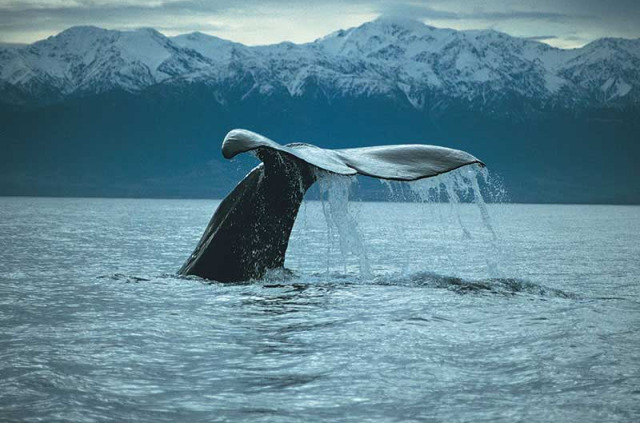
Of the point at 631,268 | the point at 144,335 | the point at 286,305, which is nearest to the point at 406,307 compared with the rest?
the point at 286,305

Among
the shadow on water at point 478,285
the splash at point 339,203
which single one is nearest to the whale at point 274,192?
the splash at point 339,203

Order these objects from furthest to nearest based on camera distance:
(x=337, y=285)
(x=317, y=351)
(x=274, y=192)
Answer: (x=337, y=285)
(x=274, y=192)
(x=317, y=351)

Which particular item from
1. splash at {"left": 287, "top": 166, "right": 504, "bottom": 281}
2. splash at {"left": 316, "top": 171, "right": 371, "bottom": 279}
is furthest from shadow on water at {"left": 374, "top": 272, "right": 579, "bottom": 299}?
splash at {"left": 316, "top": 171, "right": 371, "bottom": 279}

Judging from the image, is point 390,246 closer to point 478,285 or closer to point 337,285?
point 337,285

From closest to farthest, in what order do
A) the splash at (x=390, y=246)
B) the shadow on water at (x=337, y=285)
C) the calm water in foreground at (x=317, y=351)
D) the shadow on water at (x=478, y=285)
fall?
1. the calm water in foreground at (x=317, y=351)
2. the splash at (x=390, y=246)
3. the shadow on water at (x=337, y=285)
4. the shadow on water at (x=478, y=285)

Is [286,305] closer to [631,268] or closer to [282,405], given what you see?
[282,405]

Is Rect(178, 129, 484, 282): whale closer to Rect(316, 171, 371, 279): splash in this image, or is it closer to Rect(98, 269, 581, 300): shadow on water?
Rect(316, 171, 371, 279): splash

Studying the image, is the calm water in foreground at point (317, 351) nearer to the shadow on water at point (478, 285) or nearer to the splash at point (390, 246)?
the shadow on water at point (478, 285)

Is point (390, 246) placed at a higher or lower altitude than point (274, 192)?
lower

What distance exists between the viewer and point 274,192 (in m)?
9.52

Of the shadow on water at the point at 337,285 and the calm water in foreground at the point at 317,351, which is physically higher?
the shadow on water at the point at 337,285

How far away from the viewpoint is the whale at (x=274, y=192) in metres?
7.71

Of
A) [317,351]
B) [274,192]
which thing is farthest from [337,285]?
[317,351]

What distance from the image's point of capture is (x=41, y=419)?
5.29 metres
